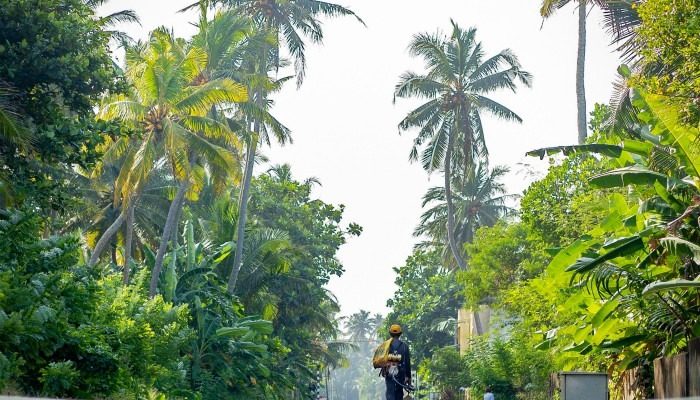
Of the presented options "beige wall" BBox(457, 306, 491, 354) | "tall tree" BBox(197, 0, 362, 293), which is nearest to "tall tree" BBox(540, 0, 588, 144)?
"tall tree" BBox(197, 0, 362, 293)

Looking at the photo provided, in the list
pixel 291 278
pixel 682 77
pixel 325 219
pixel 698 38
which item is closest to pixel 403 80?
pixel 325 219

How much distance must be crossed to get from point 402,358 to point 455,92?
36797 mm

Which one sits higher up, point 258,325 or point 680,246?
point 258,325

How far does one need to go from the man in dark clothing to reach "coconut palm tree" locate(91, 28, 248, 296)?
15487 mm

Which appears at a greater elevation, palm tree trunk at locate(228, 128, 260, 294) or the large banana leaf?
palm tree trunk at locate(228, 128, 260, 294)

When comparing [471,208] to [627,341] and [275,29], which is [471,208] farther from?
[627,341]

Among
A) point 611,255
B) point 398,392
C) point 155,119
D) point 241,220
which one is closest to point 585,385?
point 398,392

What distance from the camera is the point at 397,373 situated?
15.9 metres

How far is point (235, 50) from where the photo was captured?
116 feet

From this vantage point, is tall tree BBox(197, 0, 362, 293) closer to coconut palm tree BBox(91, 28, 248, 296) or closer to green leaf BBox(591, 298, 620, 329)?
coconut palm tree BBox(91, 28, 248, 296)

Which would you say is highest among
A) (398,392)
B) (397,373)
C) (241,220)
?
(241,220)

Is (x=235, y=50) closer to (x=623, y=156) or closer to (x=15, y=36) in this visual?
(x=15, y=36)

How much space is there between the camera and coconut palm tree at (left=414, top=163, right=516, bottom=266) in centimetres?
6141

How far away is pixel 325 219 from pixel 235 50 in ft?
65.8
